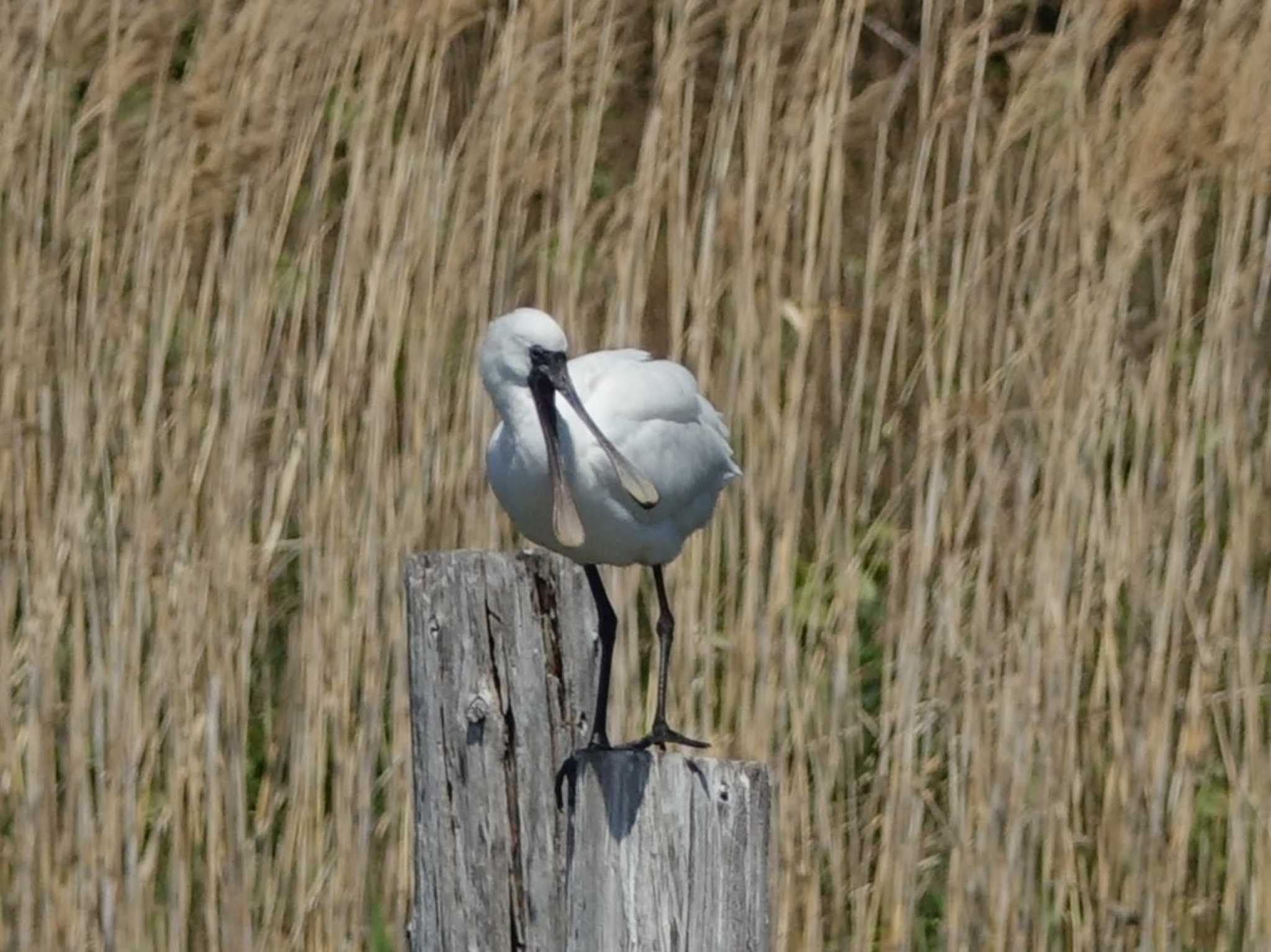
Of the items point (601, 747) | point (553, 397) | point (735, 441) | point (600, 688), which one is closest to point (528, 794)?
point (601, 747)

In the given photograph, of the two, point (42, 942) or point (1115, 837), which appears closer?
point (1115, 837)

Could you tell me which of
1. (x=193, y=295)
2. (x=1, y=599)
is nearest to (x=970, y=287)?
(x=193, y=295)

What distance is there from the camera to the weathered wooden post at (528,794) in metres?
1.89

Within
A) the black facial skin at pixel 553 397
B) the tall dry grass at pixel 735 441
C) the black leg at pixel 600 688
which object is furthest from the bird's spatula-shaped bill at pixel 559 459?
the tall dry grass at pixel 735 441

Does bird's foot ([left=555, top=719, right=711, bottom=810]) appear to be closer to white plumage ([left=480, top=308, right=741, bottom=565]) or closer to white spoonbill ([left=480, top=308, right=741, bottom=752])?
white spoonbill ([left=480, top=308, right=741, bottom=752])

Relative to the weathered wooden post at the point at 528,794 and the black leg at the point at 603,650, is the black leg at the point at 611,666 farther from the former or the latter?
the weathered wooden post at the point at 528,794

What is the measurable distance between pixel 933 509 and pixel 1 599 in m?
1.45

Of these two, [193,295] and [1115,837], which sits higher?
[193,295]

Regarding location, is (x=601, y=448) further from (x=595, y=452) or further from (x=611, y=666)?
(x=611, y=666)

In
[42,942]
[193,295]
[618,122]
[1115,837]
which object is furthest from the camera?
[618,122]

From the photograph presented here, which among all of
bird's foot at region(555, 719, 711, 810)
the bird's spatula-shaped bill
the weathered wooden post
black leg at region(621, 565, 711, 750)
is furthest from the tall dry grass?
the weathered wooden post

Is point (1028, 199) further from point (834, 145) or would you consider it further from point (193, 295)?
point (193, 295)

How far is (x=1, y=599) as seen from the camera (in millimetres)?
3363

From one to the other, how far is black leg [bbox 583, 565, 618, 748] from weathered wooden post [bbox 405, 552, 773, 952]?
17 cm
